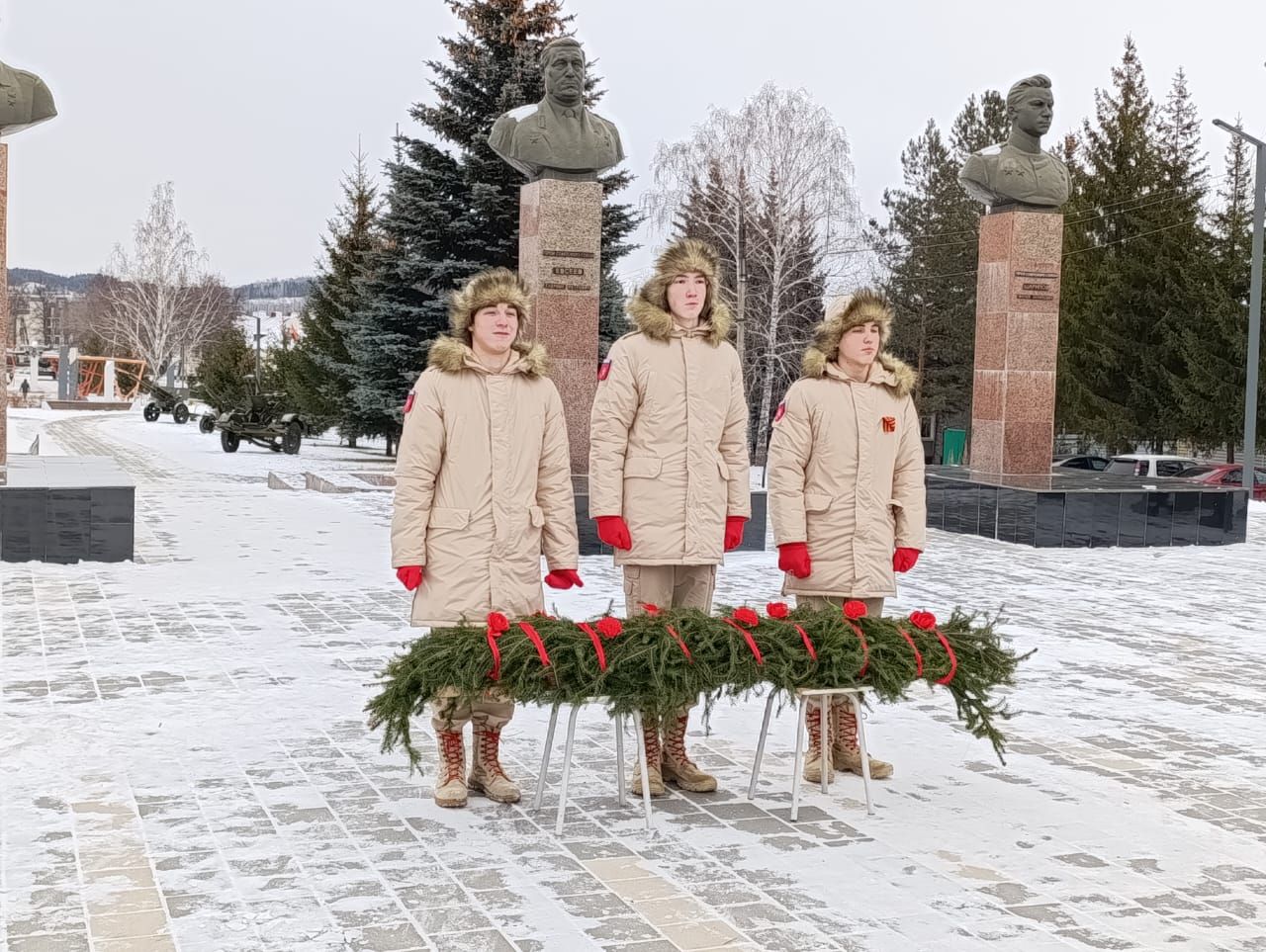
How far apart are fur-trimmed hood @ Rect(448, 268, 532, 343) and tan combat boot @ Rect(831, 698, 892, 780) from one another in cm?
185

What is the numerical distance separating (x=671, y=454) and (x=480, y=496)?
0.71 metres

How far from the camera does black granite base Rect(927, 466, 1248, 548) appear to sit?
14.0m

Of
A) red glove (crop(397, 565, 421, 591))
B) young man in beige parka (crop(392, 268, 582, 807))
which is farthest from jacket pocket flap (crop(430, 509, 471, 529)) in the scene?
red glove (crop(397, 565, 421, 591))

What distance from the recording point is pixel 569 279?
45.1 feet

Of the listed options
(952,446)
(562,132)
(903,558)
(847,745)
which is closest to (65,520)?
(562,132)

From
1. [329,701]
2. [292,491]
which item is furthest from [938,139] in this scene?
[329,701]

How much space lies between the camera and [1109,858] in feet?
15.1

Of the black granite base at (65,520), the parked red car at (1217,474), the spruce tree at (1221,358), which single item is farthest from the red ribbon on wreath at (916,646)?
the spruce tree at (1221,358)

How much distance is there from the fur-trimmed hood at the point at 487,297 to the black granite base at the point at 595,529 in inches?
272

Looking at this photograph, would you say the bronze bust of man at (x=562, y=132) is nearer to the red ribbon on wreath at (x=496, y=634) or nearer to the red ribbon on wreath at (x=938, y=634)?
the red ribbon on wreath at (x=938, y=634)

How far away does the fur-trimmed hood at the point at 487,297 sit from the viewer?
5.09m

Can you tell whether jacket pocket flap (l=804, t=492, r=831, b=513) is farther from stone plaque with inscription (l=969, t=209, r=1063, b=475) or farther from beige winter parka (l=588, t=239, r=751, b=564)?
stone plaque with inscription (l=969, t=209, r=1063, b=475)

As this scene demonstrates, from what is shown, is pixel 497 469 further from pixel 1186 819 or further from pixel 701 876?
pixel 1186 819

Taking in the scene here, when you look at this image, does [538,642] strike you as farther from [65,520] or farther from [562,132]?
[562,132]
